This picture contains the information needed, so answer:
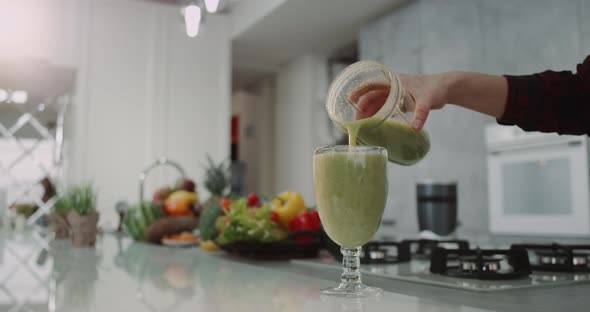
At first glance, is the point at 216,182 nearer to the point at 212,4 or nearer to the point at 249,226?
the point at 249,226

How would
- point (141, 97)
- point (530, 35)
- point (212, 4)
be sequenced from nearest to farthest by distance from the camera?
point (212, 4), point (530, 35), point (141, 97)

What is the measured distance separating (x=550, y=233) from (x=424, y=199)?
4.73ft

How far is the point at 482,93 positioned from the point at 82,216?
116 centimetres

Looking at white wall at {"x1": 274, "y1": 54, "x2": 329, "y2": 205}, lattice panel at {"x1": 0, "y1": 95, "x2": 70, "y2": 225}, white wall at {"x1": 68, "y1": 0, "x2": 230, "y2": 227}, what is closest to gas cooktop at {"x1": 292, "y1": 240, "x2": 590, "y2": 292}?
white wall at {"x1": 68, "y1": 0, "x2": 230, "y2": 227}

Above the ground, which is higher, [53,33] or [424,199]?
[53,33]

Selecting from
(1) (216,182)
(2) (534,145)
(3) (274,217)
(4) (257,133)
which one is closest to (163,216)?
(1) (216,182)

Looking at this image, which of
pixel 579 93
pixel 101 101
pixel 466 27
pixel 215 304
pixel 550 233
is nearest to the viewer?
pixel 215 304

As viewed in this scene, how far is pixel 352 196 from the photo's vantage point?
56 centimetres

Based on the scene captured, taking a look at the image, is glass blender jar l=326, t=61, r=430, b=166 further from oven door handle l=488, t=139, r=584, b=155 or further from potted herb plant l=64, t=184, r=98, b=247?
oven door handle l=488, t=139, r=584, b=155

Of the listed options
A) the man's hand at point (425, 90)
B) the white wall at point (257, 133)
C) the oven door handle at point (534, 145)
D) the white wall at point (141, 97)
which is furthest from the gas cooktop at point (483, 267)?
the white wall at point (257, 133)

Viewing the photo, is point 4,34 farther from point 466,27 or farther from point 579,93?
point 579,93

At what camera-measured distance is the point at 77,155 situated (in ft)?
13.5

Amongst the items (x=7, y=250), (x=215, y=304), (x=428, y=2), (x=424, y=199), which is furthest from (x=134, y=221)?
(x=428, y=2)

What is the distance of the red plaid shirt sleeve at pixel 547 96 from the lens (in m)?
0.77
